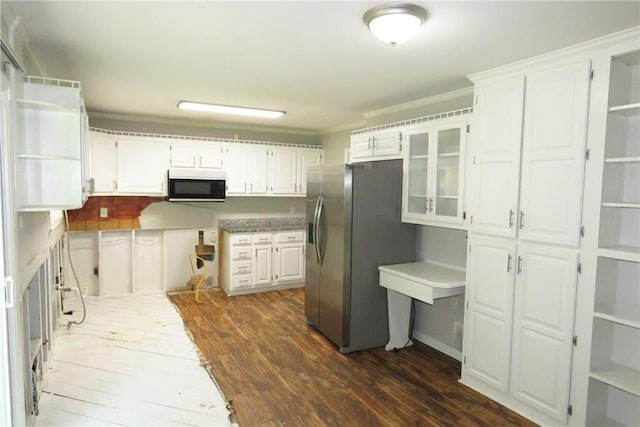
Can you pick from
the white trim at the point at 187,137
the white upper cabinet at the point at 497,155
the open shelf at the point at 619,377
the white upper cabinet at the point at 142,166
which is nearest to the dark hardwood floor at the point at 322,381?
the open shelf at the point at 619,377

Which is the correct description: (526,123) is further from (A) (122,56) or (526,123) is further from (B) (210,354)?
(B) (210,354)

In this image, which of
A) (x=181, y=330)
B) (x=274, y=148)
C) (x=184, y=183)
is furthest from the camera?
(x=274, y=148)

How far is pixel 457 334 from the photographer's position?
12.2 feet

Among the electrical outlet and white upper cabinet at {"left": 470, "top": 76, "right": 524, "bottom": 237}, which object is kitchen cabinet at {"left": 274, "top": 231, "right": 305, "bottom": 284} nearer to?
the electrical outlet

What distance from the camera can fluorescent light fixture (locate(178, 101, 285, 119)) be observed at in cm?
434

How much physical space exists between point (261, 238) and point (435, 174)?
9.54ft

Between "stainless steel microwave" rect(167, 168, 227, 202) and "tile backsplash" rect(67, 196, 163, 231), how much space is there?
52cm

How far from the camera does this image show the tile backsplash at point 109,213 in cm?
503

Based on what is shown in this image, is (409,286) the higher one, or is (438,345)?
(409,286)

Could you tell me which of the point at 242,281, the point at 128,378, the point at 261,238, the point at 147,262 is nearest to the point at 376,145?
the point at 261,238

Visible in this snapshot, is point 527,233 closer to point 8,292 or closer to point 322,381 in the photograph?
point 322,381

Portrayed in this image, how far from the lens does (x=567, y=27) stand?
2.12m

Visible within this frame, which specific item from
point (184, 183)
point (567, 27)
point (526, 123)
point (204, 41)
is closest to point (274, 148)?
point (184, 183)

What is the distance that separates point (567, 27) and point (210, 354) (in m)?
3.65
